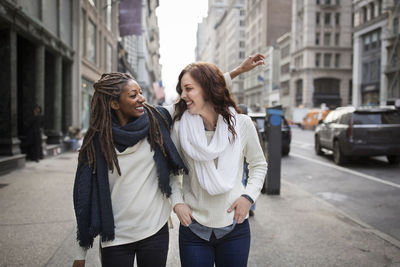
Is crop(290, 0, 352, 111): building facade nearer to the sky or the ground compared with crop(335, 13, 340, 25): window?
nearer to the ground

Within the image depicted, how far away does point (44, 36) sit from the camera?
40.4 ft

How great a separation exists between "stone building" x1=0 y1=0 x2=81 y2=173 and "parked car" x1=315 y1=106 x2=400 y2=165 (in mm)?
9817

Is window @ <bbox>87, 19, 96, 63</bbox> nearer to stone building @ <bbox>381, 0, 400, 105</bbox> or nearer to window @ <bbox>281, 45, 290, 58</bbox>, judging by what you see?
stone building @ <bbox>381, 0, 400, 105</bbox>

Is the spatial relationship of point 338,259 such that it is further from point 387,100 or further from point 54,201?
point 387,100

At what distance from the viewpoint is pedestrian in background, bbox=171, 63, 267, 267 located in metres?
2.12

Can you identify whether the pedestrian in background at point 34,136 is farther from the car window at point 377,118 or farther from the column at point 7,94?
the car window at point 377,118

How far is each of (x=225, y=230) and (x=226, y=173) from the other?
35 centimetres

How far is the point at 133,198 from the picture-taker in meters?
2.16

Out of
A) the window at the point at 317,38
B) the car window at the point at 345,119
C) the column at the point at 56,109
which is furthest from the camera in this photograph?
the window at the point at 317,38

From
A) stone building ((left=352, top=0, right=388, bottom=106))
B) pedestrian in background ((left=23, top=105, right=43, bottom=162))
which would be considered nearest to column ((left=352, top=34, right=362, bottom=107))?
stone building ((left=352, top=0, right=388, bottom=106))

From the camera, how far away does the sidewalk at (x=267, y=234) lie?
13.0 feet

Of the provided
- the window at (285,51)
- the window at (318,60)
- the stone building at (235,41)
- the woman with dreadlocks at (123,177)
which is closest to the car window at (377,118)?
the woman with dreadlocks at (123,177)

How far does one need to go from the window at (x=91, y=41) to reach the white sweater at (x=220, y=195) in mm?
18040

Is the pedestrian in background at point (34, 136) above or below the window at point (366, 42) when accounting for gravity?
below
